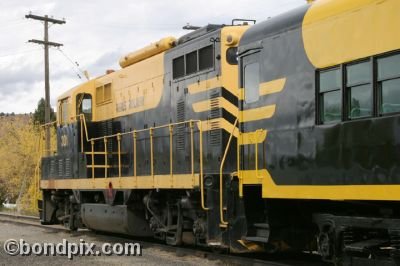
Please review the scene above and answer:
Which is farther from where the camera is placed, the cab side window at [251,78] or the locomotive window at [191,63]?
the locomotive window at [191,63]

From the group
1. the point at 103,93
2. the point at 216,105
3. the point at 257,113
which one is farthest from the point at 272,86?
the point at 103,93

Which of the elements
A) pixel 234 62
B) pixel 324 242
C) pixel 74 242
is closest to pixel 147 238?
pixel 74 242

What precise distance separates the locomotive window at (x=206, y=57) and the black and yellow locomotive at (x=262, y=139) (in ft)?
0.07

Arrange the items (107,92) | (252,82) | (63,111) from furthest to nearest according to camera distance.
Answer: (63,111) → (107,92) → (252,82)

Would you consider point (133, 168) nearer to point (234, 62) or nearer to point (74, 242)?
point (74, 242)

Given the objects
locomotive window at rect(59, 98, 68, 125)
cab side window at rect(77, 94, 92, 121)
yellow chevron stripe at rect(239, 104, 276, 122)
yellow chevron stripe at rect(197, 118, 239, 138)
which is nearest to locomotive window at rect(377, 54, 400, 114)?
yellow chevron stripe at rect(239, 104, 276, 122)

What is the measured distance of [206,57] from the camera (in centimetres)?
1146

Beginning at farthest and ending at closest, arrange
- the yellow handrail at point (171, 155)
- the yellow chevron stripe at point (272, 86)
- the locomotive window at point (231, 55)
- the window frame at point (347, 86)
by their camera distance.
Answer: the yellow handrail at point (171, 155) → the locomotive window at point (231, 55) → the yellow chevron stripe at point (272, 86) → the window frame at point (347, 86)

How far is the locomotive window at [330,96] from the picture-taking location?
748 centimetres

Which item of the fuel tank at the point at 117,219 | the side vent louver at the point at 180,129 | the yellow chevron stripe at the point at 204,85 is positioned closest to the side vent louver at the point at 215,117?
the yellow chevron stripe at the point at 204,85

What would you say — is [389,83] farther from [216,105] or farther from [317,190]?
[216,105]

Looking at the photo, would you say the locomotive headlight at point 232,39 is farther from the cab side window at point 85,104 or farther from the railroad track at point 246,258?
the cab side window at point 85,104

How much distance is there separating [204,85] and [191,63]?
78cm

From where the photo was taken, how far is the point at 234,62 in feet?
35.7
